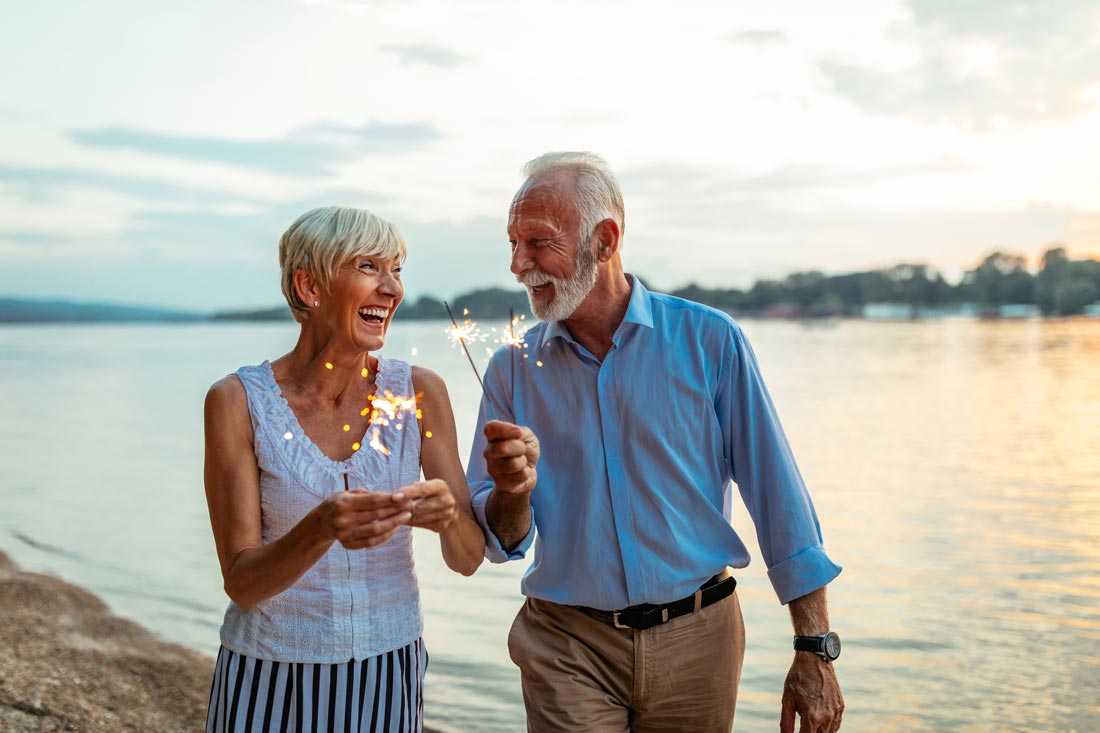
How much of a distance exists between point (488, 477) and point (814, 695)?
1.19 meters

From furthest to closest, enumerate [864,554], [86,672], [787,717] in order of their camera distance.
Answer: [864,554]
[86,672]
[787,717]

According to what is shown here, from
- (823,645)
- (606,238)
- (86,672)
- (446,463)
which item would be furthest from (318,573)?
(86,672)

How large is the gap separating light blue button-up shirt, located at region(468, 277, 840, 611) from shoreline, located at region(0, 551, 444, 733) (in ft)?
12.1

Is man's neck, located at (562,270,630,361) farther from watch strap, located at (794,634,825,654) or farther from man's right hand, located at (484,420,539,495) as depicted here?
watch strap, located at (794,634,825,654)

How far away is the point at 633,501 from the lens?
3244 mm

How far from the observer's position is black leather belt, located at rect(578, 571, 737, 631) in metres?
3.19

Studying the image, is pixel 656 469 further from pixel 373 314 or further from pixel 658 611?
pixel 373 314

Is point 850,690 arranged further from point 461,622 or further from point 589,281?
point 589,281

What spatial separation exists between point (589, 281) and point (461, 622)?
23.5ft

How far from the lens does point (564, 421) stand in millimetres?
3340

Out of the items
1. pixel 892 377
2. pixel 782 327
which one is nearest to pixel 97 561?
pixel 892 377

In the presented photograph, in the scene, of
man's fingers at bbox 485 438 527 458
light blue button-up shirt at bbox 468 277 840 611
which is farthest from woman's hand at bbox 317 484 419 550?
light blue button-up shirt at bbox 468 277 840 611

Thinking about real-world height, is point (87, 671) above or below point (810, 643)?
below

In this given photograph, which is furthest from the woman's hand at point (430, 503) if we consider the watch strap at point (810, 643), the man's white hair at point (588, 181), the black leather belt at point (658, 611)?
the watch strap at point (810, 643)
